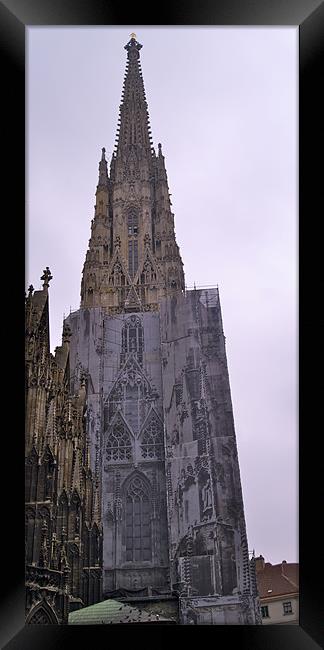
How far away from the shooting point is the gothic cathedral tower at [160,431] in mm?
18188

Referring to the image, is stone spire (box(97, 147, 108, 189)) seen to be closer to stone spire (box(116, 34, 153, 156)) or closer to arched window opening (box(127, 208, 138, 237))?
stone spire (box(116, 34, 153, 156))

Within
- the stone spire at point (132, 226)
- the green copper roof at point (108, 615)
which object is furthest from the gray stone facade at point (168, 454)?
the green copper roof at point (108, 615)

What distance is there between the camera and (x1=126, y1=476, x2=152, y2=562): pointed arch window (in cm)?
1914

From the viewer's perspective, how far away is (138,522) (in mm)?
19641

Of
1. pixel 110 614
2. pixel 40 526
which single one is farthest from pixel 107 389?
pixel 40 526

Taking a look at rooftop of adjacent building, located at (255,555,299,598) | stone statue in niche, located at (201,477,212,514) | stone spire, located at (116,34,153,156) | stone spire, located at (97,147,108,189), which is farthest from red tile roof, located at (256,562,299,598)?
stone spire, located at (116,34,153,156)

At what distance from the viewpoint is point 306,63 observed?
564 centimetres

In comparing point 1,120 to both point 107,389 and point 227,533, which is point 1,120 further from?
point 107,389

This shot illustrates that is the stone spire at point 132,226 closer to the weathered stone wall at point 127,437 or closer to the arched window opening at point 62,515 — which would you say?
the weathered stone wall at point 127,437

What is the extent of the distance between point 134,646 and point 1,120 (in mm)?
4255

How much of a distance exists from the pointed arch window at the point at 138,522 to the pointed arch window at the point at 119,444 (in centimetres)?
74

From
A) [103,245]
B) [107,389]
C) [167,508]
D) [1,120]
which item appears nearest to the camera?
[1,120]

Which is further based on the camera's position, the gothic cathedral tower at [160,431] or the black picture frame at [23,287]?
the gothic cathedral tower at [160,431]

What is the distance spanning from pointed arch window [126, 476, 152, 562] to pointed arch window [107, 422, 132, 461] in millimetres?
739
